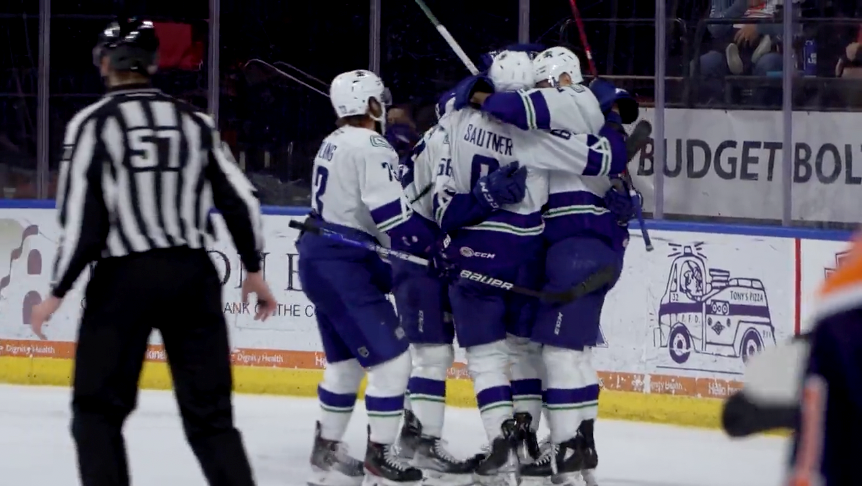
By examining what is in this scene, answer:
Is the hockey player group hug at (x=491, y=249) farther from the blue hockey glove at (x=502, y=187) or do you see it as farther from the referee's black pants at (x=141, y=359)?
the referee's black pants at (x=141, y=359)

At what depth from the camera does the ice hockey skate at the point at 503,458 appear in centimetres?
395

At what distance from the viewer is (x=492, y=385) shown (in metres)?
3.97

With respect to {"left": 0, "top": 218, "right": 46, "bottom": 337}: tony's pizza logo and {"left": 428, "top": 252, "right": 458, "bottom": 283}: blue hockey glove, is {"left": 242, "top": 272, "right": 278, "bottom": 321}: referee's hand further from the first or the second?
{"left": 0, "top": 218, "right": 46, "bottom": 337}: tony's pizza logo

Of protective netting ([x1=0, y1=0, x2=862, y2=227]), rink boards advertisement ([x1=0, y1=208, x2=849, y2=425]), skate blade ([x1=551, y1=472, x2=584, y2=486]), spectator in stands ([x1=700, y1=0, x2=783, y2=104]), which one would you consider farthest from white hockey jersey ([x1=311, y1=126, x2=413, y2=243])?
spectator in stands ([x1=700, y1=0, x2=783, y2=104])

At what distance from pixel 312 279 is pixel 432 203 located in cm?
48

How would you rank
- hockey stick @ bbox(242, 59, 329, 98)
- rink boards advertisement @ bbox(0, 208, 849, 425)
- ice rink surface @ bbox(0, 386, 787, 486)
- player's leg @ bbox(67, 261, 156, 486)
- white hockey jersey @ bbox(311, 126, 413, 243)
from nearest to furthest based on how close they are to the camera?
player's leg @ bbox(67, 261, 156, 486)
white hockey jersey @ bbox(311, 126, 413, 243)
ice rink surface @ bbox(0, 386, 787, 486)
rink boards advertisement @ bbox(0, 208, 849, 425)
hockey stick @ bbox(242, 59, 329, 98)

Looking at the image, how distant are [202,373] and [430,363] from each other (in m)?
1.47

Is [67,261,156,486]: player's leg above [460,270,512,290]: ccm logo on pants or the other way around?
the other way around

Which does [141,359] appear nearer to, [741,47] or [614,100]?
[614,100]

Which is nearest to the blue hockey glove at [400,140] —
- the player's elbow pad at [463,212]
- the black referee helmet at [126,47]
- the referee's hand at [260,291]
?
the player's elbow pad at [463,212]

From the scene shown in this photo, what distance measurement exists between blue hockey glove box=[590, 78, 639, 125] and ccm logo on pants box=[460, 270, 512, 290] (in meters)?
0.56

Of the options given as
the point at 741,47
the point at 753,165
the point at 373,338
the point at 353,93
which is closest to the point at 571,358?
the point at 373,338

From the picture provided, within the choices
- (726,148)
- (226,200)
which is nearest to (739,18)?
(726,148)

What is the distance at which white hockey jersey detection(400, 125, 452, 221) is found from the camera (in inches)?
163
